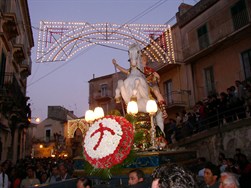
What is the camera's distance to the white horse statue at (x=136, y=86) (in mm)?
6781

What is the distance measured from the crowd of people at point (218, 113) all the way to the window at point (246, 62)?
14.6ft

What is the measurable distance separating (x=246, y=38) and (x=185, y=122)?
7.00 meters

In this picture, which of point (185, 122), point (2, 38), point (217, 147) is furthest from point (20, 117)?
point (217, 147)

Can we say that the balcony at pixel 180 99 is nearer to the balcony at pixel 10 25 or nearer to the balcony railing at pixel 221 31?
the balcony railing at pixel 221 31

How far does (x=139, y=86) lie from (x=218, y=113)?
6.86 m

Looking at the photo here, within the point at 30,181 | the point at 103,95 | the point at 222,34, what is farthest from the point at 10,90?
the point at 103,95

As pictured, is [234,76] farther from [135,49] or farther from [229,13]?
[135,49]

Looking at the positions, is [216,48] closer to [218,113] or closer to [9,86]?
[218,113]

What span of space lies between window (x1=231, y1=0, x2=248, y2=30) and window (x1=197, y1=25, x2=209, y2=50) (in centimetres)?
238

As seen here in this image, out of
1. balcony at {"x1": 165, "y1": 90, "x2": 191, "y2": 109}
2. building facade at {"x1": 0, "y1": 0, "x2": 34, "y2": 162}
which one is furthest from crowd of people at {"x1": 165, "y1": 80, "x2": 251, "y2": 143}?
building facade at {"x1": 0, "y1": 0, "x2": 34, "y2": 162}

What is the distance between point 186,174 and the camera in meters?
2.34

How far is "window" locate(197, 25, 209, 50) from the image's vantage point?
20219mm

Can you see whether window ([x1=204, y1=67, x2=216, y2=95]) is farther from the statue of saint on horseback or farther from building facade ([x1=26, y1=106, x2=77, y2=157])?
building facade ([x1=26, y1=106, x2=77, y2=157])

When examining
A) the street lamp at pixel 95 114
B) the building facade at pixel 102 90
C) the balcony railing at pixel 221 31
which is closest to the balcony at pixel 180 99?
the balcony railing at pixel 221 31
